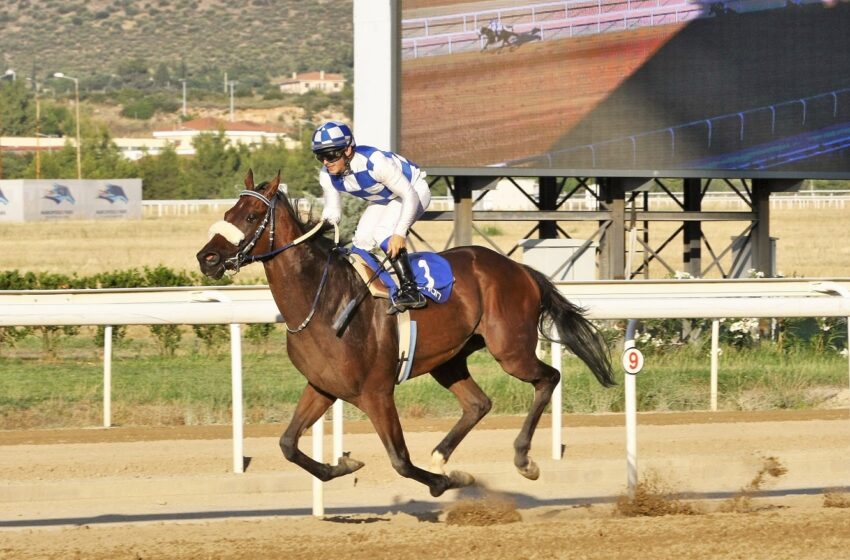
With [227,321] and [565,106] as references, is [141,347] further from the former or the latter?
[227,321]

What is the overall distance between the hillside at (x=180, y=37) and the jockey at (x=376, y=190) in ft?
418

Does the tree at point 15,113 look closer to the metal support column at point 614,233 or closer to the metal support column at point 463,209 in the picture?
the metal support column at point 463,209

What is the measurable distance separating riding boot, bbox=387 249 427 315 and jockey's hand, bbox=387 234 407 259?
2 centimetres

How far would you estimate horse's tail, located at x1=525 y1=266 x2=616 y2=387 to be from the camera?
6.64 m

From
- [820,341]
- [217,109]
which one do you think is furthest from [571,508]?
[217,109]

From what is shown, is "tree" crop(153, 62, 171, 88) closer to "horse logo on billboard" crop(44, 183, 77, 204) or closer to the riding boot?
"horse logo on billboard" crop(44, 183, 77, 204)

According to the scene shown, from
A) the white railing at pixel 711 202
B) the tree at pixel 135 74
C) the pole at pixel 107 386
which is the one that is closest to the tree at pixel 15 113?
the white railing at pixel 711 202

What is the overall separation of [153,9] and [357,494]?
5913 inches

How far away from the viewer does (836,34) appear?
15.1 metres

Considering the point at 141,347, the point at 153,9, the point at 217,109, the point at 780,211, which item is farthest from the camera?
the point at 153,9

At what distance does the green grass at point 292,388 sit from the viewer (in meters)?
9.64

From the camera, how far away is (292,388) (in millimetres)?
10586

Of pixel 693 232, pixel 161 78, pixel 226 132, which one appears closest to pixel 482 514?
pixel 693 232

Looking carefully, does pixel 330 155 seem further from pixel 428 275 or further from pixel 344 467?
pixel 344 467
